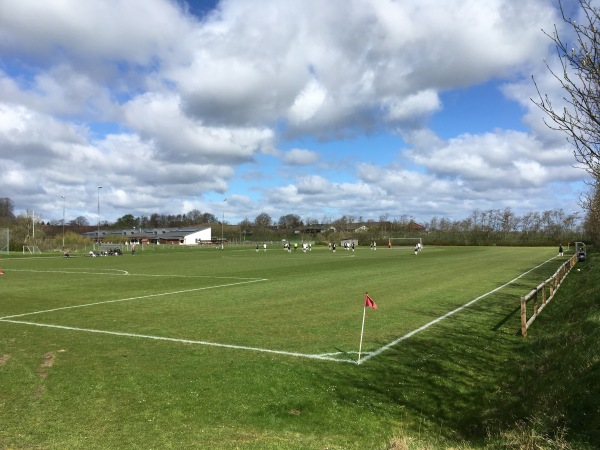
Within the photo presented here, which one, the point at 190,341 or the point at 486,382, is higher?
the point at 190,341

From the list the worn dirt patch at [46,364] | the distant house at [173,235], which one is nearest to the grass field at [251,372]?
the worn dirt patch at [46,364]

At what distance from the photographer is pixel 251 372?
842cm

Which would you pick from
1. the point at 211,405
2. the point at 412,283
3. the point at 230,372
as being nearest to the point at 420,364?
the point at 230,372

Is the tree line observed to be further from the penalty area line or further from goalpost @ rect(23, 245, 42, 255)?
the penalty area line

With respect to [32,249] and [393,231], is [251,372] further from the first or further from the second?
[393,231]

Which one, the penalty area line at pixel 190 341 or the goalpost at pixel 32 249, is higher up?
the goalpost at pixel 32 249

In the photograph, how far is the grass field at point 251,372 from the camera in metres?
5.97

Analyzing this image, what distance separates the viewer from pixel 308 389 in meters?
7.57

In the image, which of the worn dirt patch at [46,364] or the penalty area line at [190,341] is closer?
the worn dirt patch at [46,364]

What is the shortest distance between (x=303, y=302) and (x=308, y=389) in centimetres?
969

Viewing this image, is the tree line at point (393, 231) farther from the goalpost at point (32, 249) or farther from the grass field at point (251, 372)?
the grass field at point (251, 372)

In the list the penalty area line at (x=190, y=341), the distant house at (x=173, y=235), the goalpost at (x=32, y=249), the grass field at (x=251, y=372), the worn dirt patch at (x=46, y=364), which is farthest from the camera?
the distant house at (x=173, y=235)

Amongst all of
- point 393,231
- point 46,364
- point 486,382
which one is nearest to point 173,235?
point 393,231

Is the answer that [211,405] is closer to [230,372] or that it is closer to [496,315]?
[230,372]
